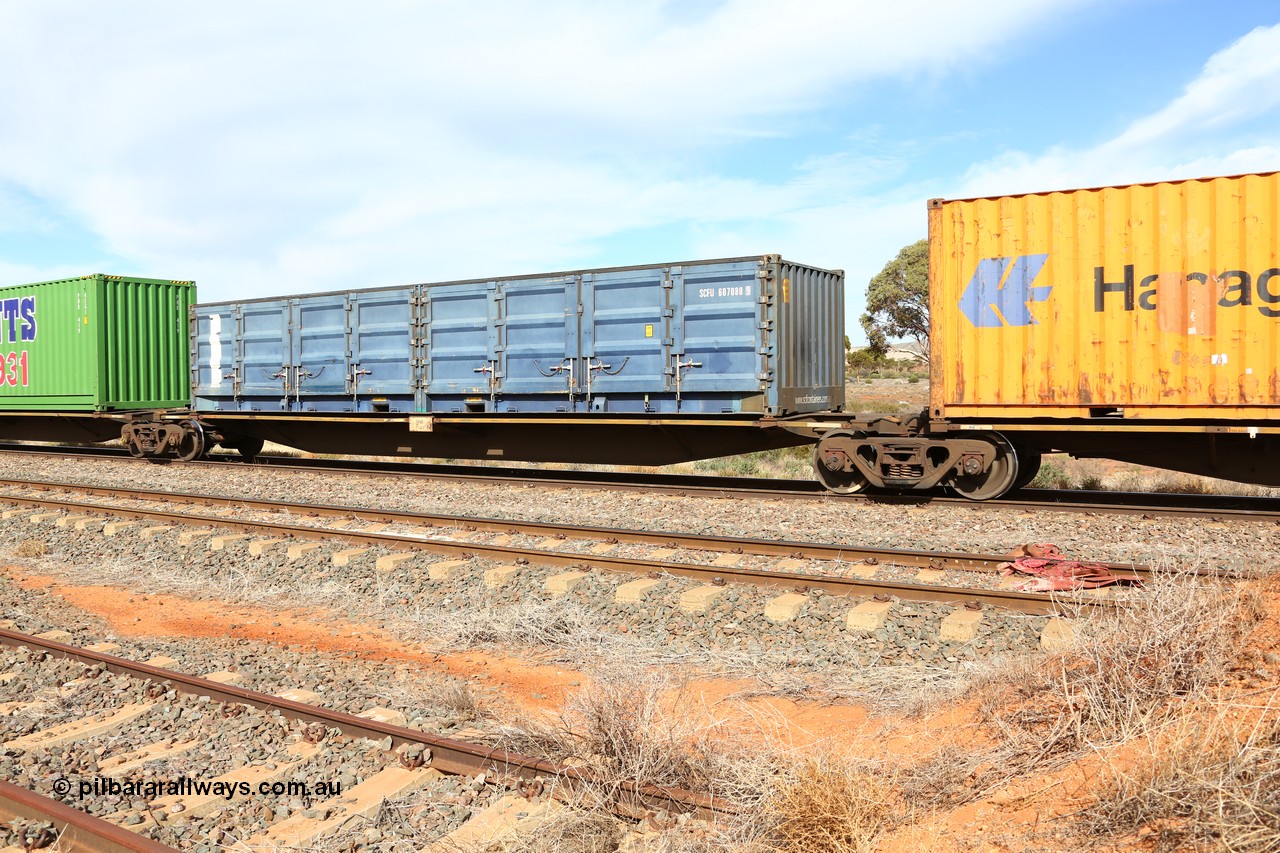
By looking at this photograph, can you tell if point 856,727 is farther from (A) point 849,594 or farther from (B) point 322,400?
(B) point 322,400

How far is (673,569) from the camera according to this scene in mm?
8273

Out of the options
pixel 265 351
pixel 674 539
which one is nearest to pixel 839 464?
pixel 674 539

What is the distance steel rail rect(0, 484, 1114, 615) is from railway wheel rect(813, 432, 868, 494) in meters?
4.55

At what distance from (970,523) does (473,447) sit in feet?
29.1

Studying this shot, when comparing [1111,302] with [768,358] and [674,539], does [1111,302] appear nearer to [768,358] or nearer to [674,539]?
[768,358]

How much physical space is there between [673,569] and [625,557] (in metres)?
0.69

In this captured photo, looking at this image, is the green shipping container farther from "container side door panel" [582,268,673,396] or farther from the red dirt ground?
"container side door panel" [582,268,673,396]

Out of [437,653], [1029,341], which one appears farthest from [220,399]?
[1029,341]

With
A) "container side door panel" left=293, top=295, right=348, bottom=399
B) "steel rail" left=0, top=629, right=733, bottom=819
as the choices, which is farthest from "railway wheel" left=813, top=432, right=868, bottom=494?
"container side door panel" left=293, top=295, right=348, bottom=399

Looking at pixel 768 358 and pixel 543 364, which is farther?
pixel 543 364

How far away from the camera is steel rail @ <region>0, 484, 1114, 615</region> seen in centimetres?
695

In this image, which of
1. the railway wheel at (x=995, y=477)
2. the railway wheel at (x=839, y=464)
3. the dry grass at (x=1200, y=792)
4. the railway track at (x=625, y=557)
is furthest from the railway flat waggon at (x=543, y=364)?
the dry grass at (x=1200, y=792)

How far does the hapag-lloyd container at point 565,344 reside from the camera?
1316 centimetres

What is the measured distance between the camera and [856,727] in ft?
16.9
